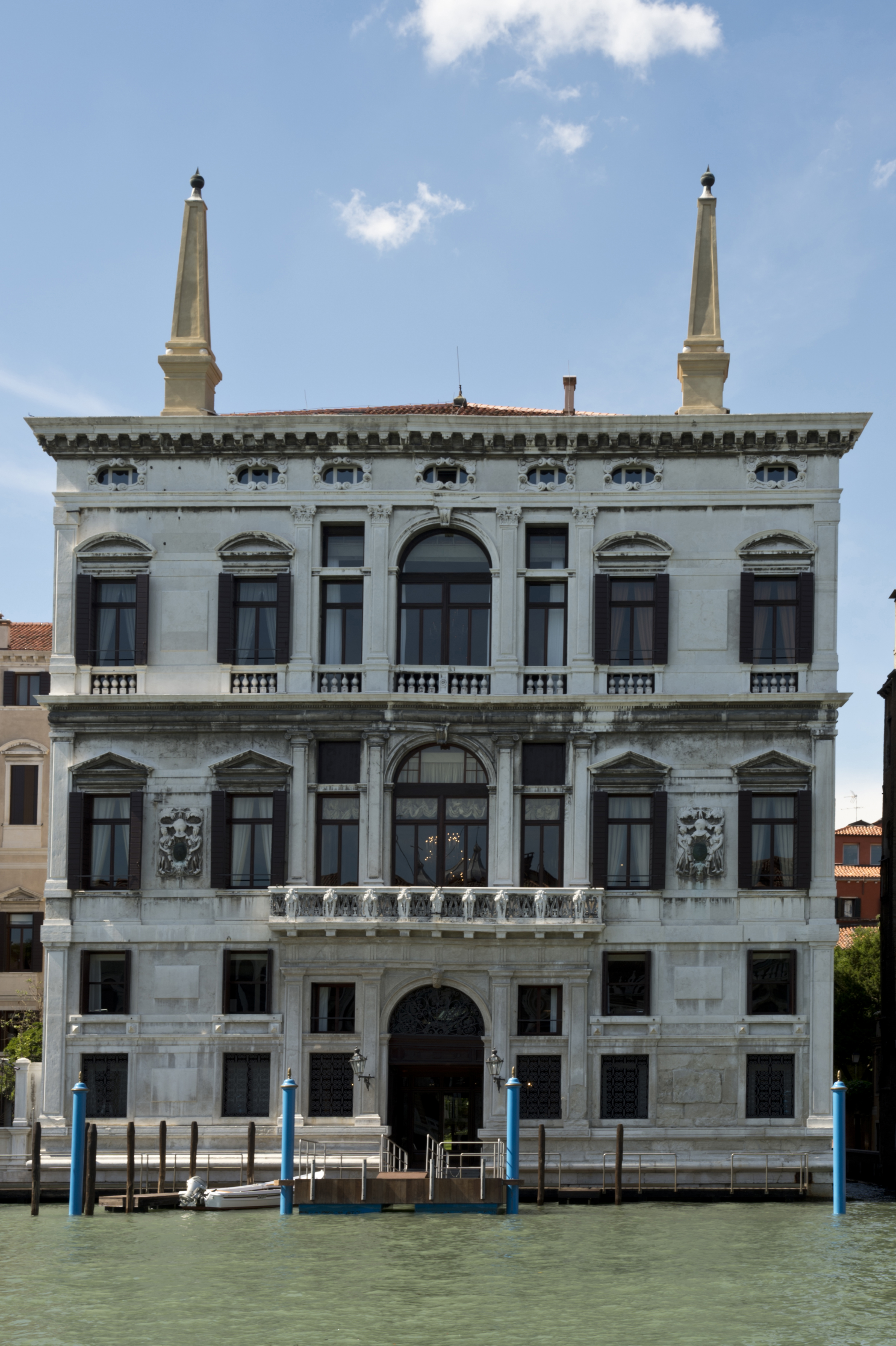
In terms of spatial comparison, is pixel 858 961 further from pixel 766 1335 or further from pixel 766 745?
pixel 766 1335

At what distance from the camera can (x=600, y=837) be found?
38.0m

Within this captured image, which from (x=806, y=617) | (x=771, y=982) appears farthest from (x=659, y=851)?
(x=806, y=617)

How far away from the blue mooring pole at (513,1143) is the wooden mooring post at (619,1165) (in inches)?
79.5

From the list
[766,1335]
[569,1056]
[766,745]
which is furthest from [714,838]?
[766,1335]

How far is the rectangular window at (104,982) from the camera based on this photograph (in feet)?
125

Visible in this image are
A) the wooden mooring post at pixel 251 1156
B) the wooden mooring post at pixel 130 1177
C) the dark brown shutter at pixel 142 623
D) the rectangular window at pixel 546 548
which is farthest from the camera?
the rectangular window at pixel 546 548

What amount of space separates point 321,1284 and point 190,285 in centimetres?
2333

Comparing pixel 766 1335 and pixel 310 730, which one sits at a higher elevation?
pixel 310 730

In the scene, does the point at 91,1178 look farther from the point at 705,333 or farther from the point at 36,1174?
the point at 705,333

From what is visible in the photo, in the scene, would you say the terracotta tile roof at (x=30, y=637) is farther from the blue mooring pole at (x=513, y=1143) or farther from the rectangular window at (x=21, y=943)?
the blue mooring pole at (x=513, y=1143)

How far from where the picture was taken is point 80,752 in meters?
38.8

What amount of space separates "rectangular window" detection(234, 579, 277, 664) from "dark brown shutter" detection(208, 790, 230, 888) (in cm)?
308

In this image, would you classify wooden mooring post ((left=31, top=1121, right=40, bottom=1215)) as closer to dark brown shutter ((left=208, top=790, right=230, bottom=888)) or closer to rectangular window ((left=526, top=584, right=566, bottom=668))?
dark brown shutter ((left=208, top=790, right=230, bottom=888))

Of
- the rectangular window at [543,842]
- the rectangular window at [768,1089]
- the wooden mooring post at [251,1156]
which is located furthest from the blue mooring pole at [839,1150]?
the wooden mooring post at [251,1156]
